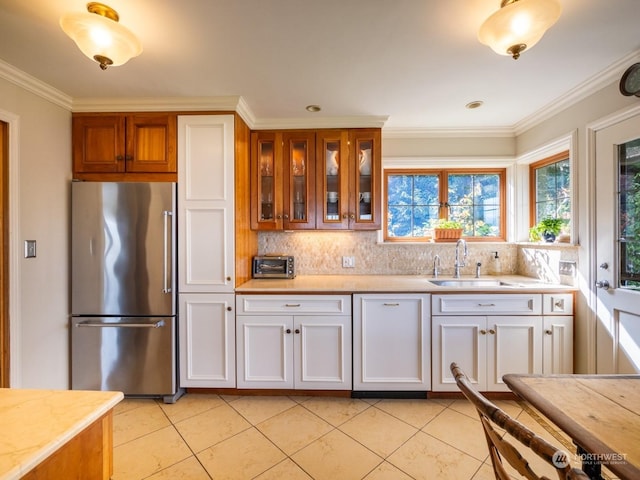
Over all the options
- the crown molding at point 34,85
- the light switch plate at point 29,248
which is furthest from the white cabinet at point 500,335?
the crown molding at point 34,85

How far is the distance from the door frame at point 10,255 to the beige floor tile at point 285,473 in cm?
177

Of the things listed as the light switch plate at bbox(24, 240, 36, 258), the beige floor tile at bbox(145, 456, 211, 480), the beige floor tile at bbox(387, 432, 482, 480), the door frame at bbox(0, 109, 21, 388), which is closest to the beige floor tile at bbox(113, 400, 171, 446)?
the beige floor tile at bbox(145, 456, 211, 480)

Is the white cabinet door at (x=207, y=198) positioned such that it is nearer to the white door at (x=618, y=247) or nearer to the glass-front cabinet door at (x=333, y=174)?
the glass-front cabinet door at (x=333, y=174)

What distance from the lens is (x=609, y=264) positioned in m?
2.03

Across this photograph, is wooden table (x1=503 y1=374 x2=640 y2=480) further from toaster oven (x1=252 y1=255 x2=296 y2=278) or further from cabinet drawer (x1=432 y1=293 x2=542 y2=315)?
toaster oven (x1=252 y1=255 x2=296 y2=278)

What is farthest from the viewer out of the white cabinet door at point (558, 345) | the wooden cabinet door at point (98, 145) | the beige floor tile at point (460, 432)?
the wooden cabinet door at point (98, 145)

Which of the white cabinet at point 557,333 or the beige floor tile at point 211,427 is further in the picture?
the white cabinet at point 557,333

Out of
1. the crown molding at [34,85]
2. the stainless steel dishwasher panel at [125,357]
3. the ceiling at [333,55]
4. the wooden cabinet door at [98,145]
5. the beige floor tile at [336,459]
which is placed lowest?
the beige floor tile at [336,459]

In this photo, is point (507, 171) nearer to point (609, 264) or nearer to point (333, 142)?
point (609, 264)

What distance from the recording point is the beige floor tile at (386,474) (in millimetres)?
1594

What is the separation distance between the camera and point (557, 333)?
2279 millimetres

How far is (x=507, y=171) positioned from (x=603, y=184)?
107 cm

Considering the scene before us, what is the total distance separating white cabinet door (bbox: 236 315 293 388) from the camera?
2.36m

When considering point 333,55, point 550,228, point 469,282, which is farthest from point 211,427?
point 550,228
